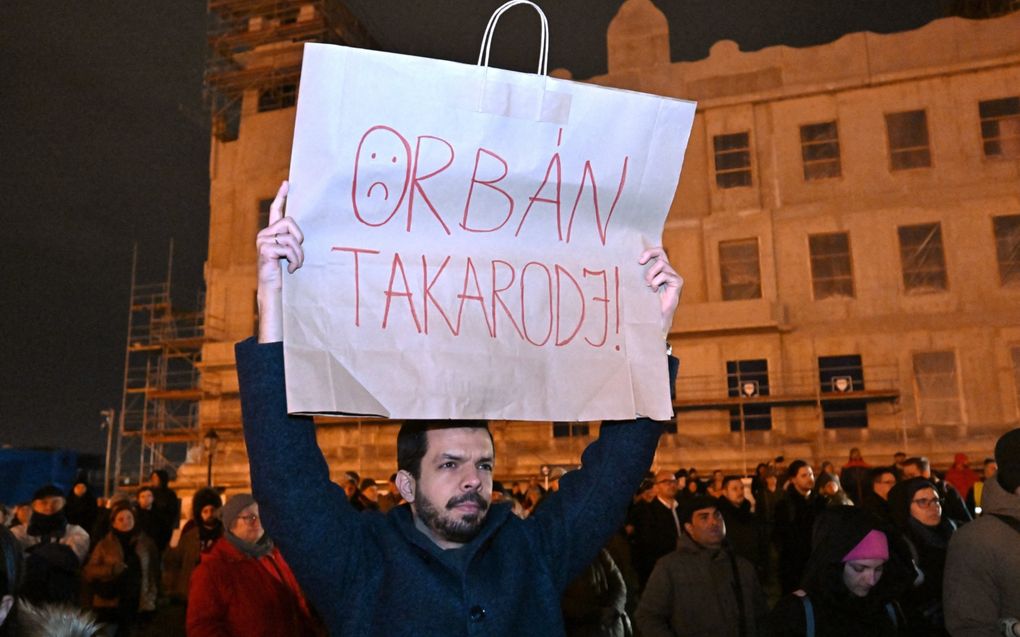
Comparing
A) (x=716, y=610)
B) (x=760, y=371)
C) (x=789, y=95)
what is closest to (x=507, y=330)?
(x=716, y=610)

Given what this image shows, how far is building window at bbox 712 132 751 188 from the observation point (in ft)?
89.8

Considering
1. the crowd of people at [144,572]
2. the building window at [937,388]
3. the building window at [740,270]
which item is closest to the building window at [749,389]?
the building window at [740,270]

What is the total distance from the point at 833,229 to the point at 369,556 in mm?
26219

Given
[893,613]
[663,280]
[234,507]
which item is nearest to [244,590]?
[234,507]

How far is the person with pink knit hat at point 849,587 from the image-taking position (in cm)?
390

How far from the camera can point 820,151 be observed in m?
26.9

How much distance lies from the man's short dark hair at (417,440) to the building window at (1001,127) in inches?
1079

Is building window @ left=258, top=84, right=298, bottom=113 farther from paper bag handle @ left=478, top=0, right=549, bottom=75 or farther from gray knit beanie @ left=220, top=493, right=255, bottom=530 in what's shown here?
paper bag handle @ left=478, top=0, right=549, bottom=75

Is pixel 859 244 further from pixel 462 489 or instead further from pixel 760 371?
pixel 462 489

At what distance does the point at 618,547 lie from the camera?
7598mm

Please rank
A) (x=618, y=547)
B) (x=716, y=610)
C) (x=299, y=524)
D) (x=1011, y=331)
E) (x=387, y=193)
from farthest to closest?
(x=1011, y=331) < (x=618, y=547) < (x=716, y=610) < (x=387, y=193) < (x=299, y=524)

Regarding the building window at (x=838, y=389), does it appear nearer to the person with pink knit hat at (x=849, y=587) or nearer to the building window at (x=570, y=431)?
the building window at (x=570, y=431)

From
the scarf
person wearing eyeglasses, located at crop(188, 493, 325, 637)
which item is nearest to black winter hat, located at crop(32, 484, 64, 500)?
person wearing eyeglasses, located at crop(188, 493, 325, 637)

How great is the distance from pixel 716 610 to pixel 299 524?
3.39 m
